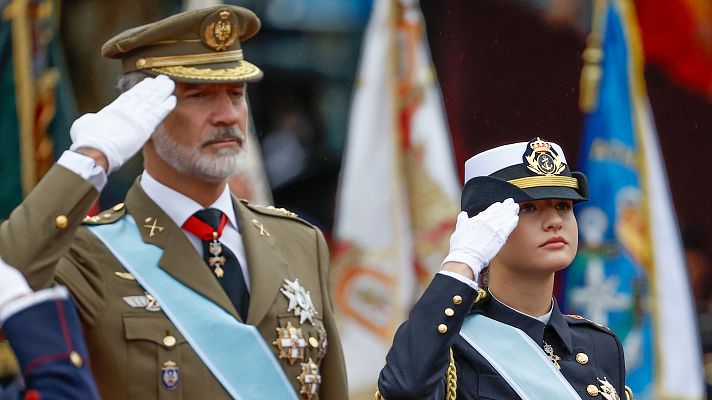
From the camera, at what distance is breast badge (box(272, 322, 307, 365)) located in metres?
4.87

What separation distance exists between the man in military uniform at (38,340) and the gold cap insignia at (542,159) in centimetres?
167

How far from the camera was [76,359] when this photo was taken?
148 inches


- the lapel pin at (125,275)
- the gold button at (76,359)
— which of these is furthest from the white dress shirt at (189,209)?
the gold button at (76,359)

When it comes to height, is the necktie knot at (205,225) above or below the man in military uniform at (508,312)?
above

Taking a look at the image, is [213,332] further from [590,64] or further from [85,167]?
[590,64]

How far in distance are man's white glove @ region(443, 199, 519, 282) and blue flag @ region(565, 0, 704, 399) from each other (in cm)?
407

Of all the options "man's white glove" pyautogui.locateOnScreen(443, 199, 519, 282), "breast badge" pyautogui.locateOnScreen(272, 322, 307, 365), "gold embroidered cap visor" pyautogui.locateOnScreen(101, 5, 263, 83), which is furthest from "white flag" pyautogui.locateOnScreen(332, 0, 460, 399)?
"man's white glove" pyautogui.locateOnScreen(443, 199, 519, 282)

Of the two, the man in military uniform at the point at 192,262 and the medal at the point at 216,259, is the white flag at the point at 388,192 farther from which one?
the medal at the point at 216,259

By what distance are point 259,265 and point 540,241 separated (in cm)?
82

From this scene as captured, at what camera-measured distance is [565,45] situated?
28.6 ft

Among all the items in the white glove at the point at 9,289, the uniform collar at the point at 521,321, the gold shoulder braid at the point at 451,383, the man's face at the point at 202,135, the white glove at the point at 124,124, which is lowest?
the gold shoulder braid at the point at 451,383

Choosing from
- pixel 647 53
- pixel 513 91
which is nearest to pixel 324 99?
pixel 513 91

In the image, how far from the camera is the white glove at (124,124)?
435cm

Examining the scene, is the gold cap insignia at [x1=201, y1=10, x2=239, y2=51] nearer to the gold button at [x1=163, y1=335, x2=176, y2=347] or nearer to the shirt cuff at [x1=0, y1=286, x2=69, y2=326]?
the gold button at [x1=163, y1=335, x2=176, y2=347]
